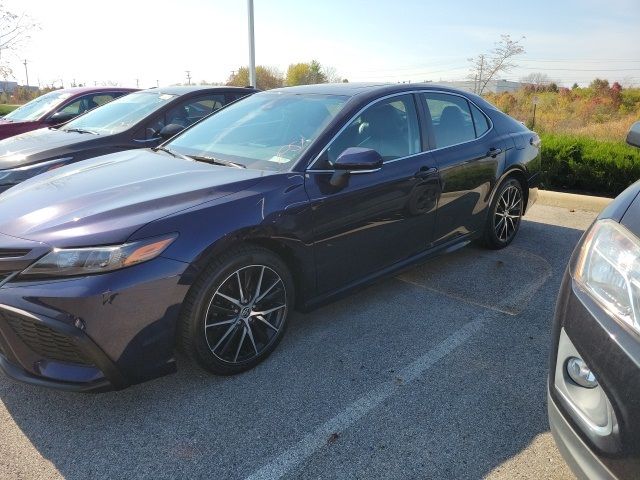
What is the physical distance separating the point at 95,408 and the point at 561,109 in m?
30.5

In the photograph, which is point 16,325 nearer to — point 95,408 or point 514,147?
point 95,408

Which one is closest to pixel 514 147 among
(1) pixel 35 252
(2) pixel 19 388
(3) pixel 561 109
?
(1) pixel 35 252

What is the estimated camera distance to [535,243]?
505 centimetres

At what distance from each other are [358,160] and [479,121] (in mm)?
1928

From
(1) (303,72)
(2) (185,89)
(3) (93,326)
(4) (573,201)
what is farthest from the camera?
(1) (303,72)

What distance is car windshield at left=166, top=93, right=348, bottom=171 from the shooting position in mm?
3096

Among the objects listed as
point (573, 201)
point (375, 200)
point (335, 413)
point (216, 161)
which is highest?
point (216, 161)

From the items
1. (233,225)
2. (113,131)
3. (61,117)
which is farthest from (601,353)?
(61,117)

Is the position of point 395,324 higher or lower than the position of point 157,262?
lower

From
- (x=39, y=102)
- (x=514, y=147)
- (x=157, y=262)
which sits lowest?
→ (x=157, y=262)

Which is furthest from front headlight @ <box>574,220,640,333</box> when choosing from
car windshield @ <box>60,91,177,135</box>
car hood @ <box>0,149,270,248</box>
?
car windshield @ <box>60,91,177,135</box>

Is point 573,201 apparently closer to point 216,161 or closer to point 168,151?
point 216,161

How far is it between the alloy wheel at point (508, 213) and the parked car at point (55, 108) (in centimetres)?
604

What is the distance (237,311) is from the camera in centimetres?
271
